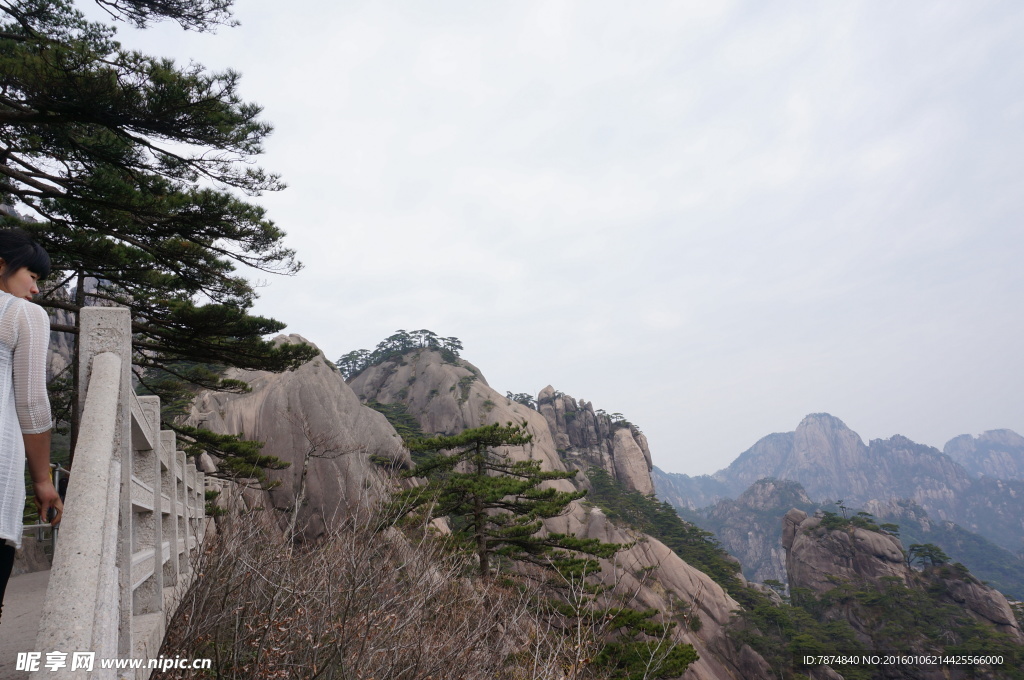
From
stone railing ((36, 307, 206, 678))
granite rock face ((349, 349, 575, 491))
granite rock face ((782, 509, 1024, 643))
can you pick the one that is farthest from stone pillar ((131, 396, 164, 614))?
granite rock face ((782, 509, 1024, 643))

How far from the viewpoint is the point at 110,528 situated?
1.95 metres

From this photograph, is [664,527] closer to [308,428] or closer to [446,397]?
[446,397]

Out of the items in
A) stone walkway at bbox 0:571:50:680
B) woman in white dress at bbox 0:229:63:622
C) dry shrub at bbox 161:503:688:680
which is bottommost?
dry shrub at bbox 161:503:688:680

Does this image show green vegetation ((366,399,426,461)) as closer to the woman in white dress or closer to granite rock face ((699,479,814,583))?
the woman in white dress

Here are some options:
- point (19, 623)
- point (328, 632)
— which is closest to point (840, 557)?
point (328, 632)

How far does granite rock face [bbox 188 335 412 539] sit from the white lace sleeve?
16.7 m

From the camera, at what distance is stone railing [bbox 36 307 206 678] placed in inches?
61.1

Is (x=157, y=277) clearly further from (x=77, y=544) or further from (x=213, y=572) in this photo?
(x=77, y=544)

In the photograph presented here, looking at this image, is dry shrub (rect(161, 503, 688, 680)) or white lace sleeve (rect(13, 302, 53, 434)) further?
dry shrub (rect(161, 503, 688, 680))

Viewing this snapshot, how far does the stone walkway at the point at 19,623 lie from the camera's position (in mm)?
2846

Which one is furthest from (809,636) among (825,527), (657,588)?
(825,527)

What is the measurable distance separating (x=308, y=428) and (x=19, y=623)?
1738cm

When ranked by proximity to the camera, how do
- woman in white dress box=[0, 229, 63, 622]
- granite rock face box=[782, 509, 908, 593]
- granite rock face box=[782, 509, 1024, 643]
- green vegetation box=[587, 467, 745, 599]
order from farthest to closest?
1. granite rock face box=[782, 509, 908, 593]
2. green vegetation box=[587, 467, 745, 599]
3. granite rock face box=[782, 509, 1024, 643]
4. woman in white dress box=[0, 229, 63, 622]

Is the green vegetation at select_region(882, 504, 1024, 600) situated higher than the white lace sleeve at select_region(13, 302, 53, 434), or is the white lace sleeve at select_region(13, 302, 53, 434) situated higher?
the white lace sleeve at select_region(13, 302, 53, 434)
